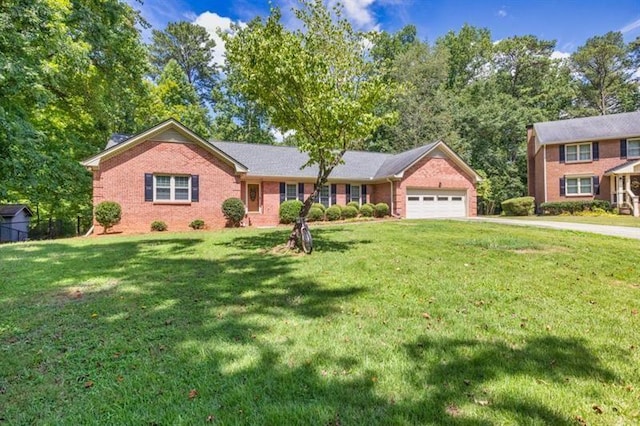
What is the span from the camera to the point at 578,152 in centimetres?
2505

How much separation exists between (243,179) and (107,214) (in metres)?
6.83

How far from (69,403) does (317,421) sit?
6.39ft

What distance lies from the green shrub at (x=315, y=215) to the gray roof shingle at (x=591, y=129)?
60.2 feet

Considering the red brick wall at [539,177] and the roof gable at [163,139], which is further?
the red brick wall at [539,177]

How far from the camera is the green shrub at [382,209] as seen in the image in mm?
21625

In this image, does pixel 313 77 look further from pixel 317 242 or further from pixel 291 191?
pixel 291 191

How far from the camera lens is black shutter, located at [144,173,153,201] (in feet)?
53.1

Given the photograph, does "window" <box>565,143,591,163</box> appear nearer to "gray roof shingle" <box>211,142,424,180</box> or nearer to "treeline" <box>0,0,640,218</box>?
"treeline" <box>0,0,640,218</box>

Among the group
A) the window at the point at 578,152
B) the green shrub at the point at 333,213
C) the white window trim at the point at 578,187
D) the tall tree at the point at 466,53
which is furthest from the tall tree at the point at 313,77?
the tall tree at the point at 466,53

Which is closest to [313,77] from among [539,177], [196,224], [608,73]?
[196,224]

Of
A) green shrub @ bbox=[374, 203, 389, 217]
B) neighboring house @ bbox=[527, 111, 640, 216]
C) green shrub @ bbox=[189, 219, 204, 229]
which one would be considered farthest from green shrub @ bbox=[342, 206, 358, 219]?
neighboring house @ bbox=[527, 111, 640, 216]

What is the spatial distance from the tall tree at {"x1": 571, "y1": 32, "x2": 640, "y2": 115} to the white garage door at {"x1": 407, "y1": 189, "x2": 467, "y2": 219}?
2780 cm

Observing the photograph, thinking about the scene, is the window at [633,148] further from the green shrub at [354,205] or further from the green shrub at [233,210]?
the green shrub at [233,210]

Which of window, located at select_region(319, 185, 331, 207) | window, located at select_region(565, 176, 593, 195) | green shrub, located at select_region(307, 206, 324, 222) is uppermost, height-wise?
window, located at select_region(565, 176, 593, 195)
